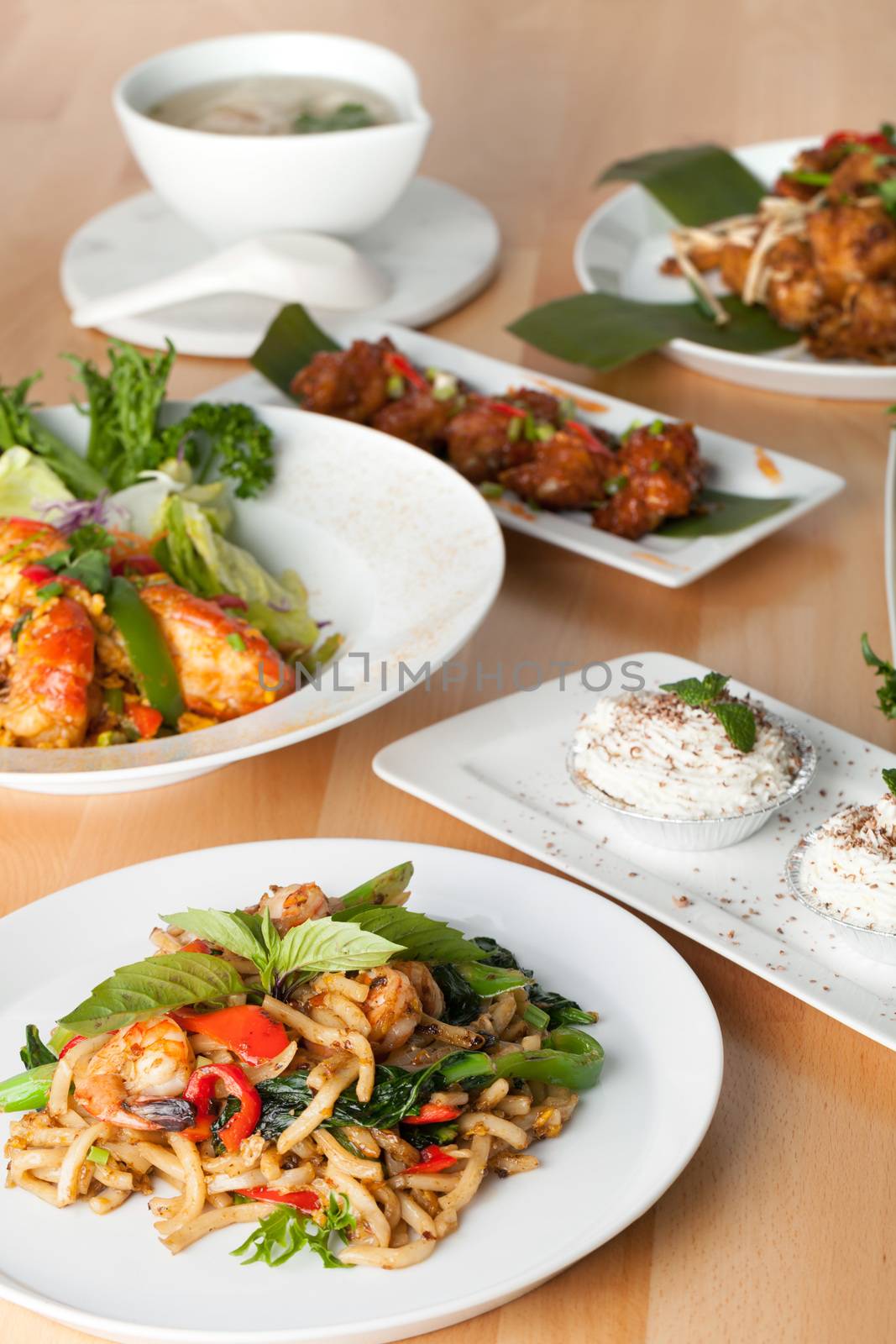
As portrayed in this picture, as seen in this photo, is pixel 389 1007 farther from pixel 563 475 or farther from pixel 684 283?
pixel 684 283

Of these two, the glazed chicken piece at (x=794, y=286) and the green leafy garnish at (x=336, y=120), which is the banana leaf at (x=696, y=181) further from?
the green leafy garnish at (x=336, y=120)

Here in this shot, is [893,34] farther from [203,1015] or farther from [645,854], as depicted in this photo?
[203,1015]

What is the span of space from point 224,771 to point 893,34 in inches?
143

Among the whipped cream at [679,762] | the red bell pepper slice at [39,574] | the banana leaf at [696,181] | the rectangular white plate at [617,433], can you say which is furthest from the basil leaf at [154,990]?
the banana leaf at [696,181]

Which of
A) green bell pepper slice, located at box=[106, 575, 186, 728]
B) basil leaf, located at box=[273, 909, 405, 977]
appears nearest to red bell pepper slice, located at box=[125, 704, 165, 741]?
green bell pepper slice, located at box=[106, 575, 186, 728]

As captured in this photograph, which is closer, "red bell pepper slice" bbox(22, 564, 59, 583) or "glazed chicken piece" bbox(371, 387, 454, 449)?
"red bell pepper slice" bbox(22, 564, 59, 583)

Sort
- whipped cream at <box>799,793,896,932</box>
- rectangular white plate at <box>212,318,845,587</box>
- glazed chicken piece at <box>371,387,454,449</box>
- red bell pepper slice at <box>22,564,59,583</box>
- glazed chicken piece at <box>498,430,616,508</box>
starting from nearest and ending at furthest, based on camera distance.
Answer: whipped cream at <box>799,793,896,932</box> < red bell pepper slice at <box>22,564,59,583</box> < rectangular white plate at <box>212,318,845,587</box> < glazed chicken piece at <box>498,430,616,508</box> < glazed chicken piece at <box>371,387,454,449</box>

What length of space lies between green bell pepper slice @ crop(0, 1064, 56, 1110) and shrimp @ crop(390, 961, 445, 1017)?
12.1 inches

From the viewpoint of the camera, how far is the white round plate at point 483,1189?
107 cm

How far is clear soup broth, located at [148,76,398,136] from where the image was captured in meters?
2.87

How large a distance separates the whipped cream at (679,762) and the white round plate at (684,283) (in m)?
1.17

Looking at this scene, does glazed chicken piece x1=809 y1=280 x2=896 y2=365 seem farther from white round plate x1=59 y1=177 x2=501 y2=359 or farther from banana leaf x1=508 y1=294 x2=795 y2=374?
white round plate x1=59 y1=177 x2=501 y2=359

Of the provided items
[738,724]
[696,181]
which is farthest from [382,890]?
[696,181]

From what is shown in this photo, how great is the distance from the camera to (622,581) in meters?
2.24
